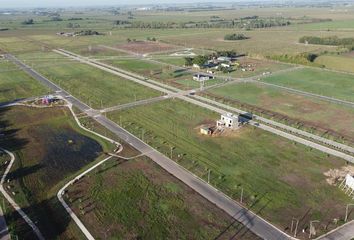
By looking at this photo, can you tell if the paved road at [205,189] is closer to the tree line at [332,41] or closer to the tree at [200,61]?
the tree at [200,61]

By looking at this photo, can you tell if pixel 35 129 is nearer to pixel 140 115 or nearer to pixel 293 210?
pixel 140 115

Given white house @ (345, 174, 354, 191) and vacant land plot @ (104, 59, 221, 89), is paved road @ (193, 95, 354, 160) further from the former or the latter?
vacant land plot @ (104, 59, 221, 89)

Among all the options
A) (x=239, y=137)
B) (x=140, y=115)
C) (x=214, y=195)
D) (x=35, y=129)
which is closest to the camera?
(x=214, y=195)

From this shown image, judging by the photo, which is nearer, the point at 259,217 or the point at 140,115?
the point at 259,217

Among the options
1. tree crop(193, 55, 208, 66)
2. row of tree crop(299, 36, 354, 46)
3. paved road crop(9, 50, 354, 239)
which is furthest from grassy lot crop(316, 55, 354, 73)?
paved road crop(9, 50, 354, 239)

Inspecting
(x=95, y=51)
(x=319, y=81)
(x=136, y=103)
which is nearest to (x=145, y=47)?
(x=95, y=51)

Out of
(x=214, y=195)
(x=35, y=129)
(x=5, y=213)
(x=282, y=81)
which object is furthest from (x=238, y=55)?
(x=5, y=213)

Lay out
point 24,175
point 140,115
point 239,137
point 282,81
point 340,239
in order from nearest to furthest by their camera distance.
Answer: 1. point 340,239
2. point 24,175
3. point 239,137
4. point 140,115
5. point 282,81
